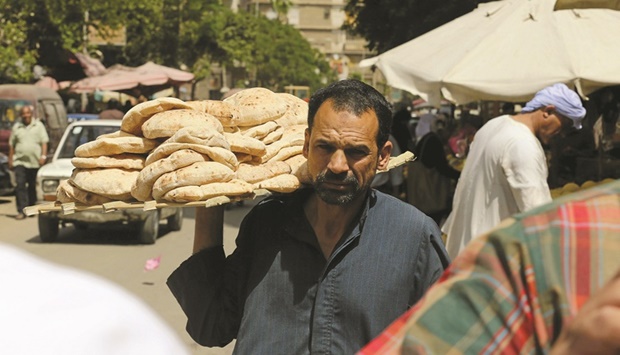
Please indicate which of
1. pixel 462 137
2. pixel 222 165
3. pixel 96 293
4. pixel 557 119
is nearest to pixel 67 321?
pixel 96 293

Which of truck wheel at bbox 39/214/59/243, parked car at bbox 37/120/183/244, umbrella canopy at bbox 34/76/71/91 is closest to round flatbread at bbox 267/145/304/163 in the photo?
parked car at bbox 37/120/183/244

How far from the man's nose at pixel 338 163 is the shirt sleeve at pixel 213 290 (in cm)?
36

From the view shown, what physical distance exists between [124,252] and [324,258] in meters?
10.2

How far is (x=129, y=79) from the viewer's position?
101 ft

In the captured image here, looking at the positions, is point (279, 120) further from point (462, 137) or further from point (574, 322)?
point (462, 137)

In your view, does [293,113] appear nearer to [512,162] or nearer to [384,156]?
[384,156]

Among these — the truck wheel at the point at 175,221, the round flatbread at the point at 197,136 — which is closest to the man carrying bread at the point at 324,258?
the round flatbread at the point at 197,136

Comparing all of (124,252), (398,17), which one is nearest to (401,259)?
(124,252)

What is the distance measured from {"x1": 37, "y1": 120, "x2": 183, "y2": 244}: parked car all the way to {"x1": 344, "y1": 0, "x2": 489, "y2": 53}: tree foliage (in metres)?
9.85

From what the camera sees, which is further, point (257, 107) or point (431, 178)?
point (431, 178)

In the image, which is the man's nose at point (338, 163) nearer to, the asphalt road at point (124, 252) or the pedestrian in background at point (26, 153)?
the asphalt road at point (124, 252)

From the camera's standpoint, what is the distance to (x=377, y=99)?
323 cm

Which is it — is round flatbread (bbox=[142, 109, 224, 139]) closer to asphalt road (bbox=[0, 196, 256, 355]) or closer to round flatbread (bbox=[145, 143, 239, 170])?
round flatbread (bbox=[145, 143, 239, 170])

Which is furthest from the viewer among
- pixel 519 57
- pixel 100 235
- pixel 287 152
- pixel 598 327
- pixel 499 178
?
pixel 100 235
